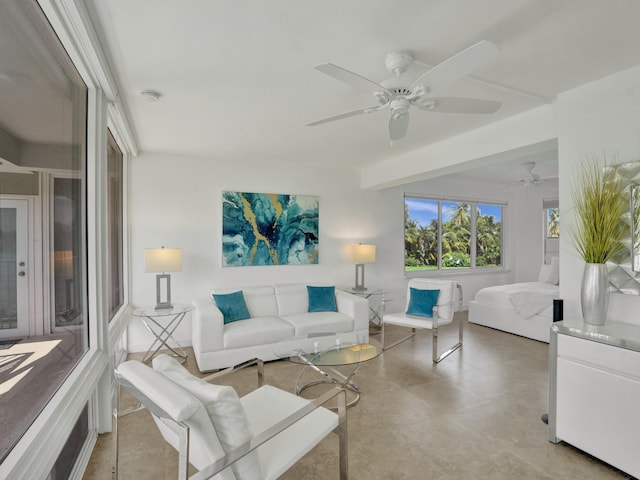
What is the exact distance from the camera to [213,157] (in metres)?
4.73

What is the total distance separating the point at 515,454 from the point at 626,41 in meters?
2.58

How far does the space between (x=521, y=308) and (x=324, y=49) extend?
4518 mm

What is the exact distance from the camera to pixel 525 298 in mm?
4945

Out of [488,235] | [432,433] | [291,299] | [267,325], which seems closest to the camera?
[432,433]

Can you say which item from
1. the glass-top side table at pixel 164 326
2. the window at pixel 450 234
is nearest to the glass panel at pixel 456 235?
the window at pixel 450 234

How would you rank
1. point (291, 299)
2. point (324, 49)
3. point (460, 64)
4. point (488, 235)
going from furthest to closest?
point (488, 235)
point (291, 299)
point (324, 49)
point (460, 64)

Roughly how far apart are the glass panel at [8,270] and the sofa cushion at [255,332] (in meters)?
2.52

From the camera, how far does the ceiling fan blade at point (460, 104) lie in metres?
2.14

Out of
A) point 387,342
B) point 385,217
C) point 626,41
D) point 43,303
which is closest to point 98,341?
point 43,303

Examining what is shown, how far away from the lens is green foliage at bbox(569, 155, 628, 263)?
2297 millimetres

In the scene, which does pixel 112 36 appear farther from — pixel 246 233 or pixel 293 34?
pixel 246 233

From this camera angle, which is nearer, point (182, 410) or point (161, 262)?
point (182, 410)

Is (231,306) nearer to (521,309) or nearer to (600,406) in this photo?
(600,406)

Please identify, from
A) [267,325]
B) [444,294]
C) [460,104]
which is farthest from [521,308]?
[460,104]
